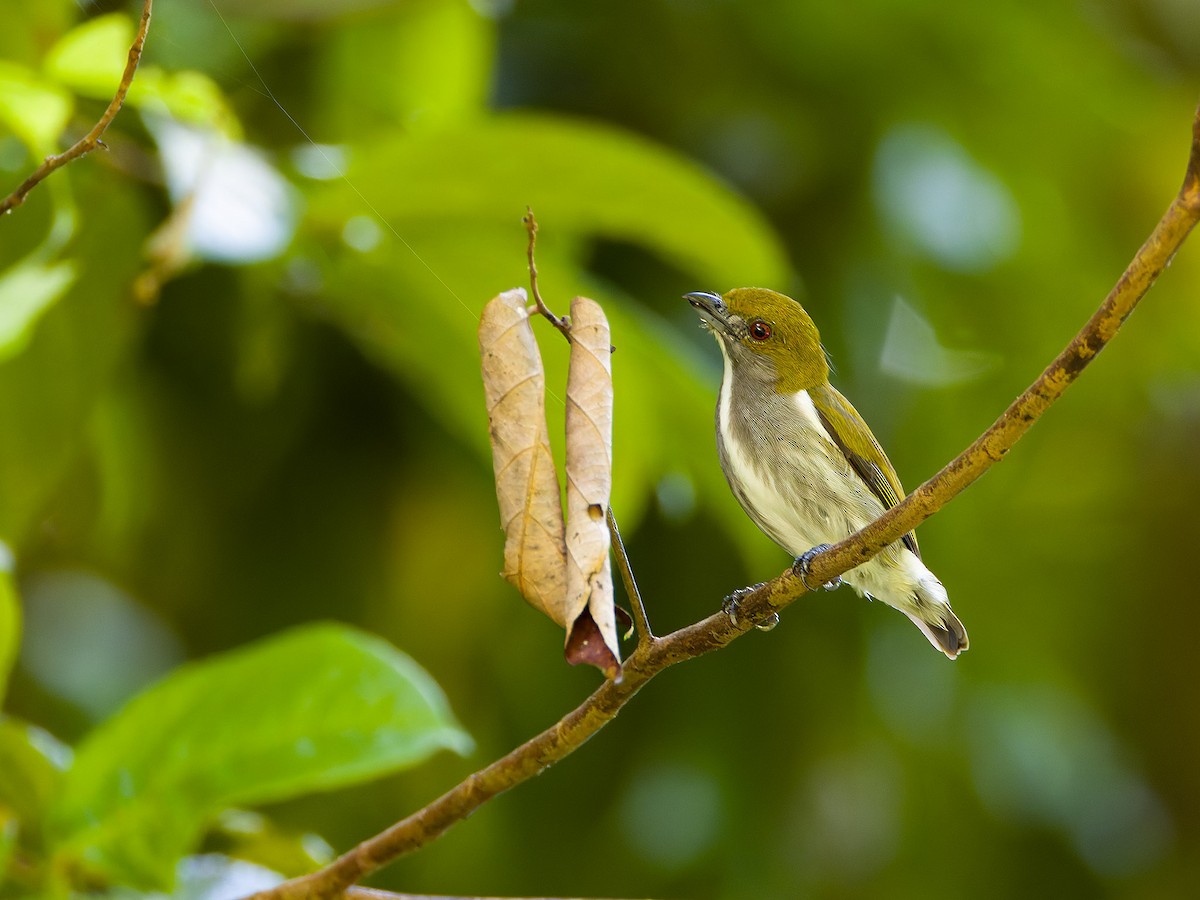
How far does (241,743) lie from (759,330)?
80 cm

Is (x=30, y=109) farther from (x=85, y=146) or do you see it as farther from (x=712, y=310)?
(x=712, y=310)

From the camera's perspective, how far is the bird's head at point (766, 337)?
1390 mm

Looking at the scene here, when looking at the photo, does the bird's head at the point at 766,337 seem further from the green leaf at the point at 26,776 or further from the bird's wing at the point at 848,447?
the green leaf at the point at 26,776

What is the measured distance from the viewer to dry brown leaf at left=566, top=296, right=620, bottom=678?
802 mm

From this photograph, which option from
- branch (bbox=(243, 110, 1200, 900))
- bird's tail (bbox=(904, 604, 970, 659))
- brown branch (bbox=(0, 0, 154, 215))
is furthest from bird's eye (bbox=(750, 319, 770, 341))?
brown branch (bbox=(0, 0, 154, 215))

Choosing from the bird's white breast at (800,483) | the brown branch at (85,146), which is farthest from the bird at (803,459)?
the brown branch at (85,146)

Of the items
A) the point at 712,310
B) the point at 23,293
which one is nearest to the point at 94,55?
the point at 23,293

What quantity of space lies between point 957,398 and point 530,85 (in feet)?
3.66

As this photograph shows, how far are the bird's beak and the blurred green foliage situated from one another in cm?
21

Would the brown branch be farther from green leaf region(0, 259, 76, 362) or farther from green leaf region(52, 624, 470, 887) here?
green leaf region(52, 624, 470, 887)

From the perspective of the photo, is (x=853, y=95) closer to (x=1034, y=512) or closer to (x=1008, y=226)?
(x=1008, y=226)

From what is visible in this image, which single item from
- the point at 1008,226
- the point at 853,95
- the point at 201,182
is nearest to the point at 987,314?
the point at 1008,226

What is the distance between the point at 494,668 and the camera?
Answer: 8.52 feet

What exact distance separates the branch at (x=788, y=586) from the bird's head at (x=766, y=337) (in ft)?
1.46
